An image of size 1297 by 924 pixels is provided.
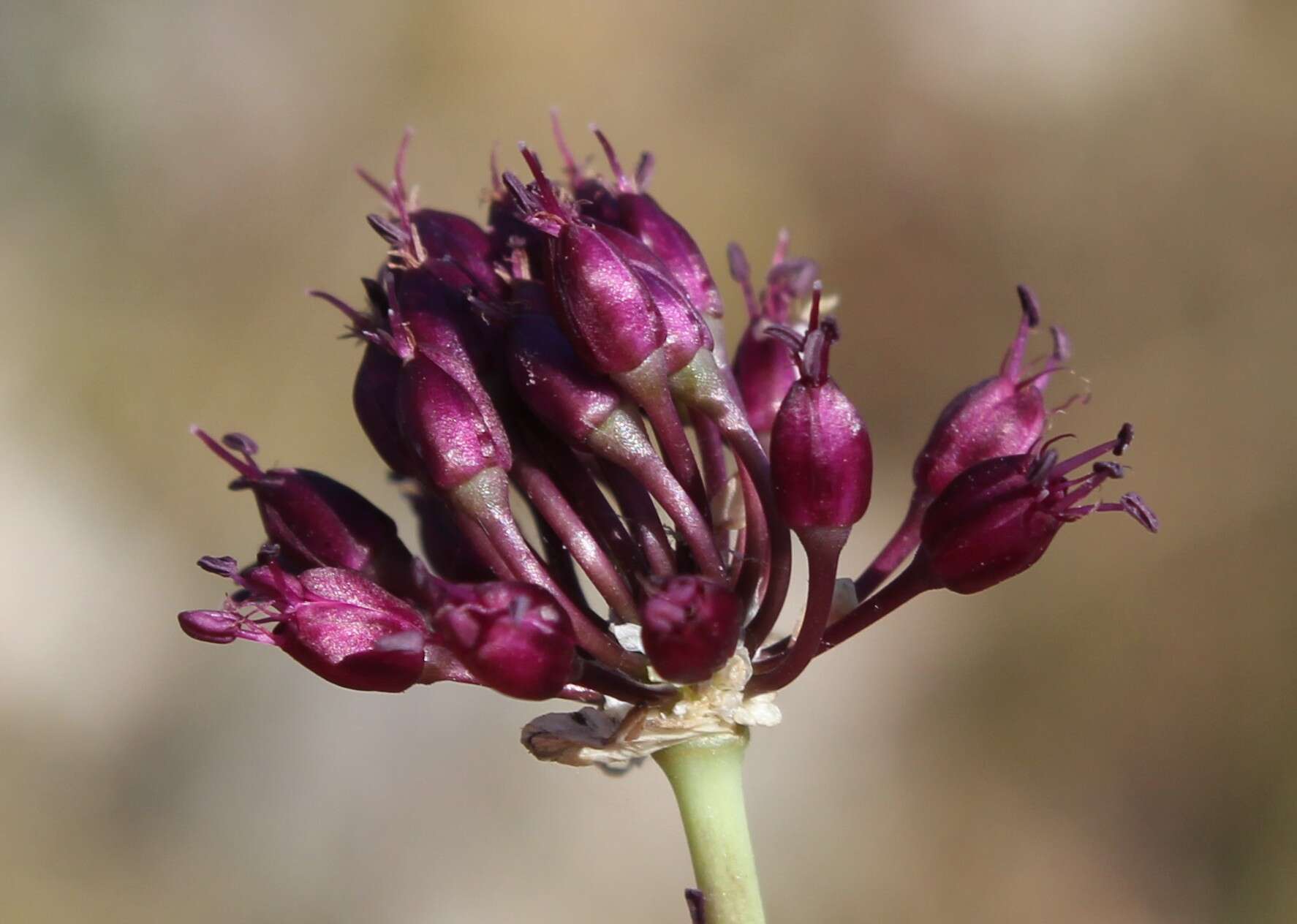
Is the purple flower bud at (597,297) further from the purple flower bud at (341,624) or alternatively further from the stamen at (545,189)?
the purple flower bud at (341,624)

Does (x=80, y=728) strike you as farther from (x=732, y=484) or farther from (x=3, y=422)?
(x=732, y=484)

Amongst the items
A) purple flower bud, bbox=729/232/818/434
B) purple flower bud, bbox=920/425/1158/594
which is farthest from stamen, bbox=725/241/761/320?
purple flower bud, bbox=920/425/1158/594

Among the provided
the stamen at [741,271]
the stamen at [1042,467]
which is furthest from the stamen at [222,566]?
the stamen at [1042,467]

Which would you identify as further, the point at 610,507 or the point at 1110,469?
the point at 610,507

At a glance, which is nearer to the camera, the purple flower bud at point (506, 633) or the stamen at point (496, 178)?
the purple flower bud at point (506, 633)

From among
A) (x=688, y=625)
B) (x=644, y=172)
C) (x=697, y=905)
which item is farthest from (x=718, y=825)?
(x=644, y=172)

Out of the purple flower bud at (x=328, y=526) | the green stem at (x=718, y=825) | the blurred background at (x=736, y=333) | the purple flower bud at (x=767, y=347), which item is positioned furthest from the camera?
the blurred background at (x=736, y=333)

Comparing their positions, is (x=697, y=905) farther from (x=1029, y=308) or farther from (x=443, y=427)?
(x=1029, y=308)

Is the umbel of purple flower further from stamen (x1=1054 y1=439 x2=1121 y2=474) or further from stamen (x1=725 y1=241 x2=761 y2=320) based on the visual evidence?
stamen (x1=725 y1=241 x2=761 y2=320)
